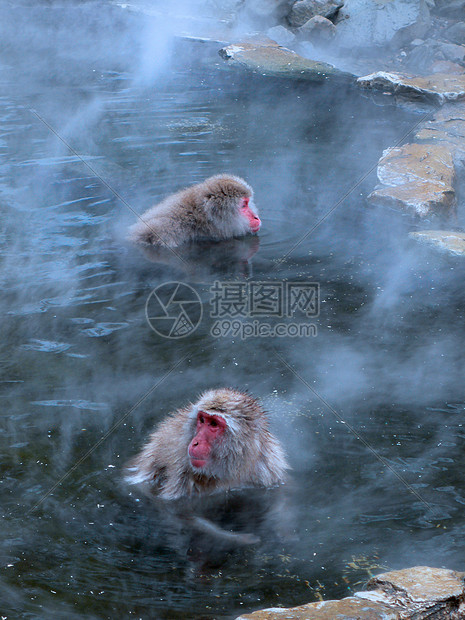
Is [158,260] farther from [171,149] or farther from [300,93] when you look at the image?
[300,93]

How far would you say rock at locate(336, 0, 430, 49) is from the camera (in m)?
13.3

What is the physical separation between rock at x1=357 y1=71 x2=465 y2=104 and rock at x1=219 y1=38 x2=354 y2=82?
78cm

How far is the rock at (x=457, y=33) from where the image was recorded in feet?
43.6

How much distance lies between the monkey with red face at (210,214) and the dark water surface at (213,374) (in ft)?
0.62

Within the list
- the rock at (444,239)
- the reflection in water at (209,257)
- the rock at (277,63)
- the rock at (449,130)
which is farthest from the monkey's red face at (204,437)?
the rock at (277,63)

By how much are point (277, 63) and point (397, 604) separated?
35.1 ft

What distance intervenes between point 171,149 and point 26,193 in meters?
2.00

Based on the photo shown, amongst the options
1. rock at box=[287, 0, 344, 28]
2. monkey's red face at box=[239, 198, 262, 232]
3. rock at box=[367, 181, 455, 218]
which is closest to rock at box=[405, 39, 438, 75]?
rock at box=[287, 0, 344, 28]

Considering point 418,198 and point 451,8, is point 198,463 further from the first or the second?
point 451,8

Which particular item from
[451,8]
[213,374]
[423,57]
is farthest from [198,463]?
[451,8]

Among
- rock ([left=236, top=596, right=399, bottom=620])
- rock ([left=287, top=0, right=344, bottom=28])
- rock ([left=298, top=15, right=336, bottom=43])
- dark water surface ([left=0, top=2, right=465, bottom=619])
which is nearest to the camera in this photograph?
rock ([left=236, top=596, right=399, bottom=620])

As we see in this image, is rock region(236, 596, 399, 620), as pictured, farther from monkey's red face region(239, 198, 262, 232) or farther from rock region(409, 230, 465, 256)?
monkey's red face region(239, 198, 262, 232)

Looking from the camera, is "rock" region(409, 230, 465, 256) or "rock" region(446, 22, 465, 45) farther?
"rock" region(446, 22, 465, 45)

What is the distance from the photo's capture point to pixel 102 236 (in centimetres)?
657
